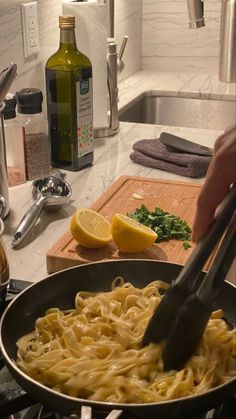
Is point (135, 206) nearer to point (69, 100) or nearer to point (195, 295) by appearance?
point (69, 100)

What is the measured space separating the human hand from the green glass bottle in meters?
0.76

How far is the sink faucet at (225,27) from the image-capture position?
1.67 meters

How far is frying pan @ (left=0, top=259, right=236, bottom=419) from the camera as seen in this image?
0.66 m

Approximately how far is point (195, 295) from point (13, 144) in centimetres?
79

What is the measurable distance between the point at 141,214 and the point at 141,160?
1.32ft

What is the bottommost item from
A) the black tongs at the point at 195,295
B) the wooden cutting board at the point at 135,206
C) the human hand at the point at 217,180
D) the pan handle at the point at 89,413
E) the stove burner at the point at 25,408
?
the wooden cutting board at the point at 135,206

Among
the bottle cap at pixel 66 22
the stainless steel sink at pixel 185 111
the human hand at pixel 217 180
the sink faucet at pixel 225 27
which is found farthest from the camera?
the stainless steel sink at pixel 185 111

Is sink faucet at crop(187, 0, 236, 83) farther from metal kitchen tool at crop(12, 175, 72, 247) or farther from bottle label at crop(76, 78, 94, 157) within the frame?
metal kitchen tool at crop(12, 175, 72, 247)

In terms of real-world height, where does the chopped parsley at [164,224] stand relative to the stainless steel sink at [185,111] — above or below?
above

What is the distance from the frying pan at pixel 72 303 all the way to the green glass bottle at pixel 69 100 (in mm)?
659

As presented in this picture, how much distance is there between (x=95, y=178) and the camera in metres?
1.54

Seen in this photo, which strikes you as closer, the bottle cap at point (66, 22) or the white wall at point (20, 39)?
the bottle cap at point (66, 22)

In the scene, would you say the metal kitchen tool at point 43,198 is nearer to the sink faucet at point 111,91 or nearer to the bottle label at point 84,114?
the bottle label at point 84,114

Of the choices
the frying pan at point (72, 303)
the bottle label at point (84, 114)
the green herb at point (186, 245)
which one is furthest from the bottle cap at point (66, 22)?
the frying pan at point (72, 303)
